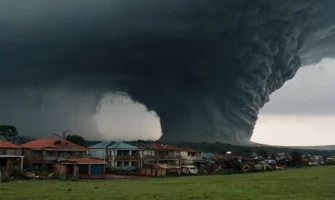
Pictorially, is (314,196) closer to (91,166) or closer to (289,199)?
(289,199)

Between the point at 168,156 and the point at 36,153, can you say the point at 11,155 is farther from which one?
the point at 168,156

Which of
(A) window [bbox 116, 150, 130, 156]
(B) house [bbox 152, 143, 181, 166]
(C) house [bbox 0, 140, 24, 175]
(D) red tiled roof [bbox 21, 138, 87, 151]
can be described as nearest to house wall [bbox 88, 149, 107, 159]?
(A) window [bbox 116, 150, 130, 156]

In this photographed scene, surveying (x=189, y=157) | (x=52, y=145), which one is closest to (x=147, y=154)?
(x=189, y=157)

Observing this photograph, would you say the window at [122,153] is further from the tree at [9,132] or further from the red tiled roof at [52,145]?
the tree at [9,132]

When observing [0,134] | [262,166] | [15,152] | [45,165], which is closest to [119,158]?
[45,165]

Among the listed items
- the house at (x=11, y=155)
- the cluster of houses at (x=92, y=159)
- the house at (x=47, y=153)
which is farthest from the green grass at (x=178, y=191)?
the house at (x=47, y=153)
